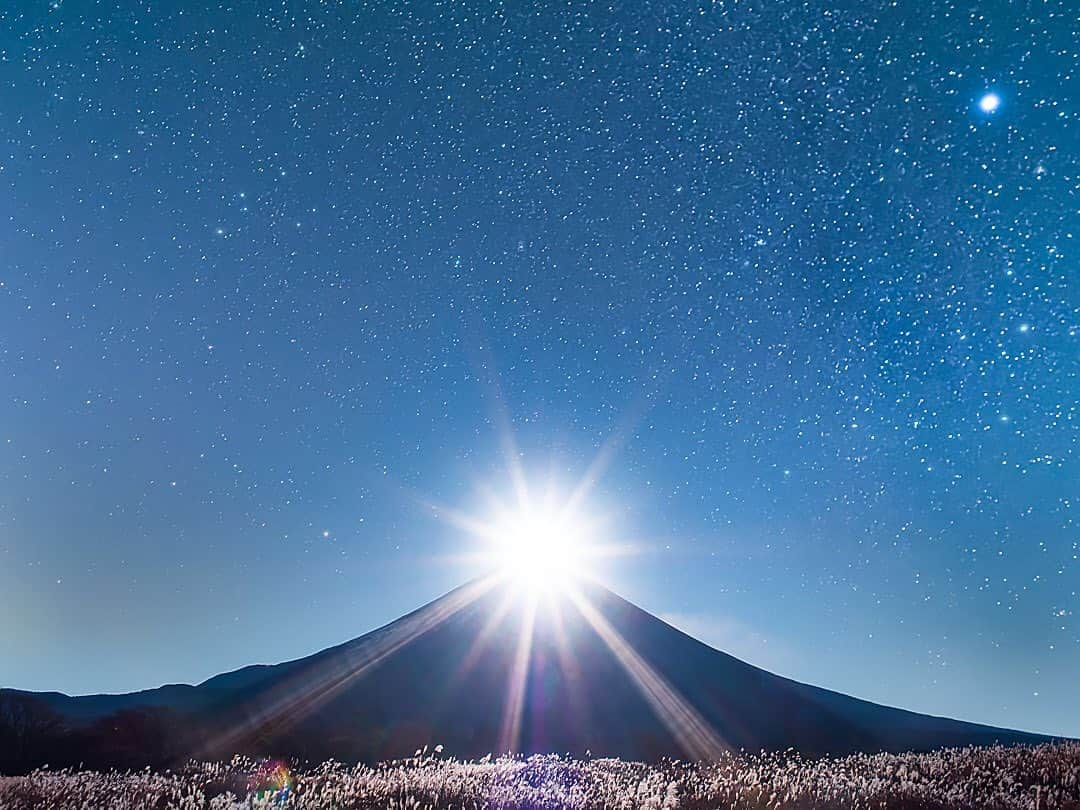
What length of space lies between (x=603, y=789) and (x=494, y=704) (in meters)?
48.6

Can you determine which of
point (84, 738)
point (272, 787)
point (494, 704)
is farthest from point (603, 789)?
point (494, 704)

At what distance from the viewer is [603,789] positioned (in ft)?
28.5

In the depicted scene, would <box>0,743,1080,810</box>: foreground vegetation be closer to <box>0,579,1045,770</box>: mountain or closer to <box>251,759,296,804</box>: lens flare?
<box>251,759,296,804</box>: lens flare

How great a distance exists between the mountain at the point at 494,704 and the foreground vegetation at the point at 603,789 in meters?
25.1

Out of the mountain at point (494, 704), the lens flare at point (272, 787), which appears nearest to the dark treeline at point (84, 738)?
the mountain at point (494, 704)

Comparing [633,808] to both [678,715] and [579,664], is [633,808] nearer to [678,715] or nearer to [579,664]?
[678,715]

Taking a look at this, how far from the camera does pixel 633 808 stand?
7.22 m

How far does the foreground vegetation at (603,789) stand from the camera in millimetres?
7578

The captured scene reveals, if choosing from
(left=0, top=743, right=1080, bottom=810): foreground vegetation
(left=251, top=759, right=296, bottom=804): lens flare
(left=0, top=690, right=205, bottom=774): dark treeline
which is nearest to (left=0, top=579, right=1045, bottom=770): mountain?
(left=0, top=690, right=205, bottom=774): dark treeline

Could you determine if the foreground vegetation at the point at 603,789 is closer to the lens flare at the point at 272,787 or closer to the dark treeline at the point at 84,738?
the lens flare at the point at 272,787

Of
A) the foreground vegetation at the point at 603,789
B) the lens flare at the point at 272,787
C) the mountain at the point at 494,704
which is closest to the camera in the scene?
the foreground vegetation at the point at 603,789

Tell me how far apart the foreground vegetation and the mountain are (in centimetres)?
2506

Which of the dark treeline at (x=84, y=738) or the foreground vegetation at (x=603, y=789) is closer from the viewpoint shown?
the foreground vegetation at (x=603, y=789)

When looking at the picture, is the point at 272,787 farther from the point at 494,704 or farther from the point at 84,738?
the point at 494,704
